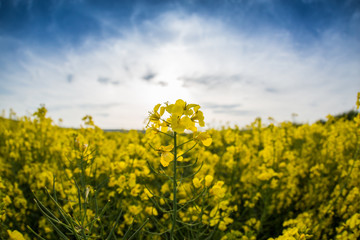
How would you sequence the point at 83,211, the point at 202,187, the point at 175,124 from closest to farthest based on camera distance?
the point at 175,124 → the point at 202,187 → the point at 83,211

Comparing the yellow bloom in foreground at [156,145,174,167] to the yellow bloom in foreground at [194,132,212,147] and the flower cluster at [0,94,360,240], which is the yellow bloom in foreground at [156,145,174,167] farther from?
the yellow bloom in foreground at [194,132,212,147]

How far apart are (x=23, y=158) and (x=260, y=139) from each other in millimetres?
5676

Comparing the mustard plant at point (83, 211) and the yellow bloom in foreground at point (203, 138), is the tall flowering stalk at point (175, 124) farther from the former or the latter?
the mustard plant at point (83, 211)

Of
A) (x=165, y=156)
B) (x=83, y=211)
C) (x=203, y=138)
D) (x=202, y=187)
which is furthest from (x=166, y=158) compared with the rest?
(x=83, y=211)

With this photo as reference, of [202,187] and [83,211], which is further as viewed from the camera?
[83,211]

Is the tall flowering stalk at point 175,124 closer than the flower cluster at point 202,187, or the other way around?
the tall flowering stalk at point 175,124

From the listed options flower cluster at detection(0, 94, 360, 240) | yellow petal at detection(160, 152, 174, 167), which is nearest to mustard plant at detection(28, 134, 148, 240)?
flower cluster at detection(0, 94, 360, 240)

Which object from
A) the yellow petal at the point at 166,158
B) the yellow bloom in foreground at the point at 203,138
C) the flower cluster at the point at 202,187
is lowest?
the flower cluster at the point at 202,187

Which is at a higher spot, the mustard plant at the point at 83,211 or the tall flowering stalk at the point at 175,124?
the tall flowering stalk at the point at 175,124

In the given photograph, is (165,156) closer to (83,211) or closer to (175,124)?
(175,124)

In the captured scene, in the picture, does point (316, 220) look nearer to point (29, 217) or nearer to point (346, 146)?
point (346, 146)

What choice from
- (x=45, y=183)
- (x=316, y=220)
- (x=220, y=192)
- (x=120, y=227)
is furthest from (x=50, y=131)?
(x=316, y=220)

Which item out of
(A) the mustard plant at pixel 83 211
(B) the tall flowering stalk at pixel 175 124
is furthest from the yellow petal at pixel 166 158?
(A) the mustard plant at pixel 83 211

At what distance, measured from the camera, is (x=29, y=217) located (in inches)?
122
